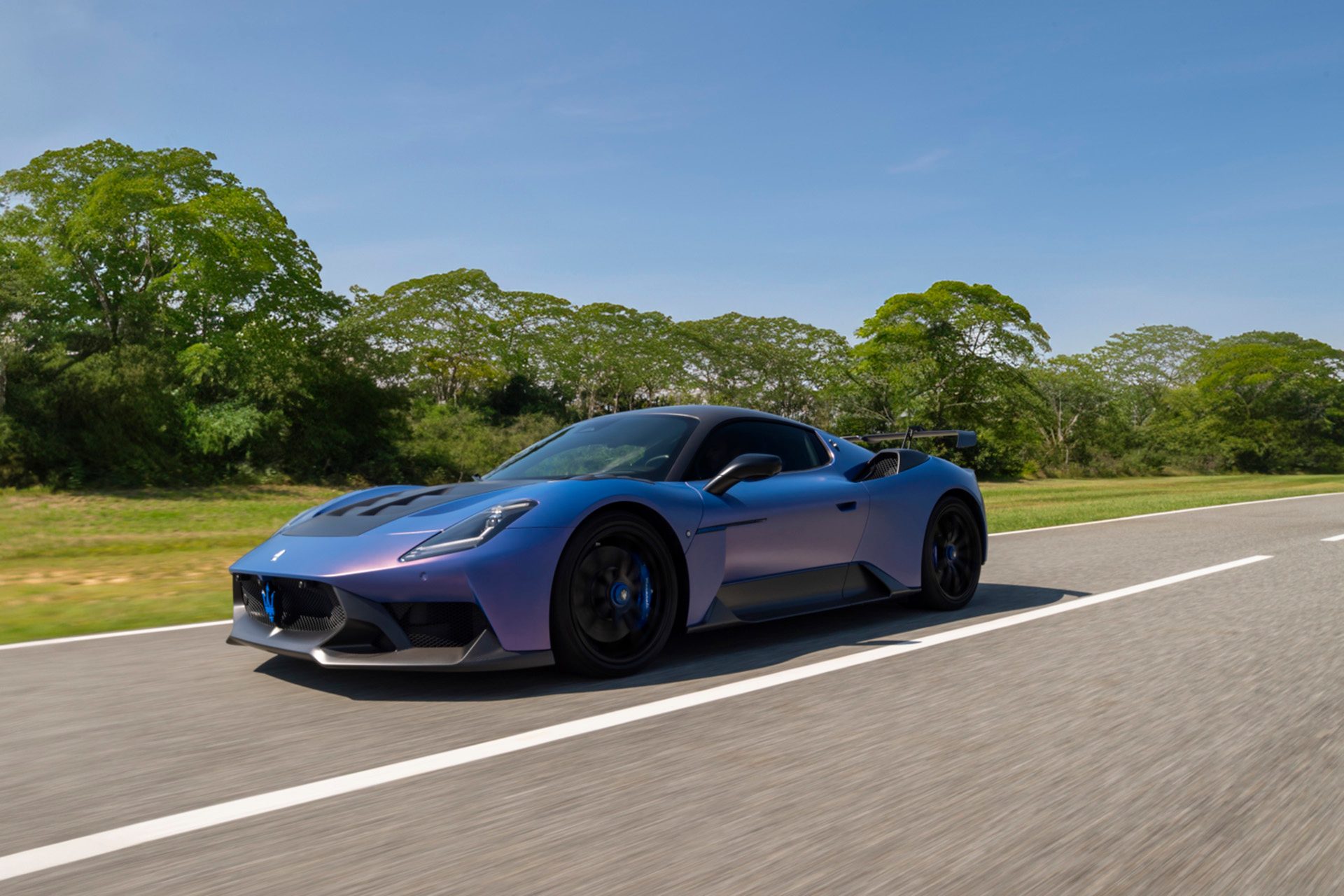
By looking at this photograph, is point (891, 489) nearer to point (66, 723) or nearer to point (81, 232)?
point (66, 723)

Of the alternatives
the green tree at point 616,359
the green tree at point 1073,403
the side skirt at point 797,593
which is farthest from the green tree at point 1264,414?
the side skirt at point 797,593

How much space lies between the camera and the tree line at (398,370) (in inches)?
1152

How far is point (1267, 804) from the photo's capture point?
298 centimetres

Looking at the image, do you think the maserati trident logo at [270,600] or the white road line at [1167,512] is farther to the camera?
the white road line at [1167,512]

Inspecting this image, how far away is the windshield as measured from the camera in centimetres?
523

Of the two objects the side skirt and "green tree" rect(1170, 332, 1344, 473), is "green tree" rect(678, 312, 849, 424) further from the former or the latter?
the side skirt

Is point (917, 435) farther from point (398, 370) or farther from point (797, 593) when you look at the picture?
point (398, 370)

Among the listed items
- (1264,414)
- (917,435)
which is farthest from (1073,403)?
(917,435)

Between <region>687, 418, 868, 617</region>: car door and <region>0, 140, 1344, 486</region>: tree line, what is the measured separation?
2648 cm

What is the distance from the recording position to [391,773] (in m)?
3.21

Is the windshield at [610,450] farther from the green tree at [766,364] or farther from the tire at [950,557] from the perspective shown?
the green tree at [766,364]

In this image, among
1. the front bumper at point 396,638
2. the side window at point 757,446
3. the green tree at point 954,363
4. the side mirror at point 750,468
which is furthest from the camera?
the green tree at point 954,363

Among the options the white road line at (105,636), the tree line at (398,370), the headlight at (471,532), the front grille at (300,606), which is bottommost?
the white road line at (105,636)

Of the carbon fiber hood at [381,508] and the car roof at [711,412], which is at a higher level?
the car roof at [711,412]
